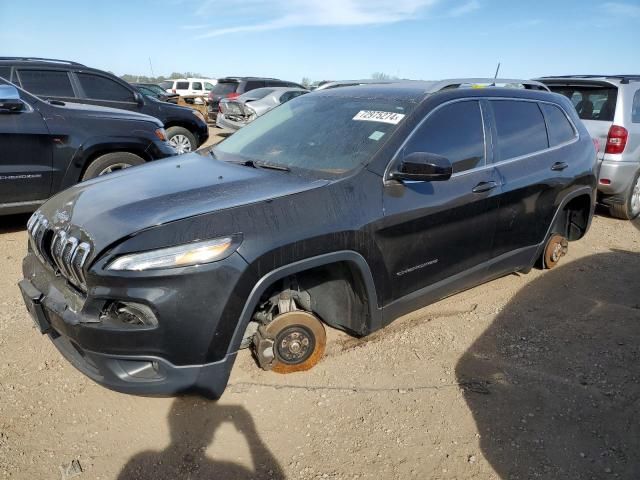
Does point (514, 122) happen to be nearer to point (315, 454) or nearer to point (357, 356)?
point (357, 356)

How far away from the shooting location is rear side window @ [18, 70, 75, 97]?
6910 mm

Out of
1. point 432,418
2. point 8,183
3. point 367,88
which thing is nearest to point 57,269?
point 432,418

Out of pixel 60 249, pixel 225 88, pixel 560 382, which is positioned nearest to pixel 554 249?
pixel 560 382

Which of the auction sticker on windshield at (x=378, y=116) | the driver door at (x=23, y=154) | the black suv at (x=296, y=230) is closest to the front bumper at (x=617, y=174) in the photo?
the black suv at (x=296, y=230)

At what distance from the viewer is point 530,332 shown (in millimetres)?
3389

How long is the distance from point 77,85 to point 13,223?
9.62 feet

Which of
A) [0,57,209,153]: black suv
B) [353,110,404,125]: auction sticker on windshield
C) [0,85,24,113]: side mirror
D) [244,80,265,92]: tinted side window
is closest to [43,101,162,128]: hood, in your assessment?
[0,85,24,113]: side mirror

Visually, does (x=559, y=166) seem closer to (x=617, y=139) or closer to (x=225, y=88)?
(x=617, y=139)

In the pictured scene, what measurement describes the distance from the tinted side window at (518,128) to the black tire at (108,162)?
12.8 feet

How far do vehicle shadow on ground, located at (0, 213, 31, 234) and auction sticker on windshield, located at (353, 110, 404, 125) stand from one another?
426cm

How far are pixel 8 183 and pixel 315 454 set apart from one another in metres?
4.17

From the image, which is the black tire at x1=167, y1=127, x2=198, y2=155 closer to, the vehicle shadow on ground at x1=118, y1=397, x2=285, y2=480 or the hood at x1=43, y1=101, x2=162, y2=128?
the hood at x1=43, y1=101, x2=162, y2=128

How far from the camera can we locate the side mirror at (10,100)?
4.45m

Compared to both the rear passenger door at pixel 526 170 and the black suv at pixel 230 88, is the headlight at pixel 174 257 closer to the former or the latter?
the rear passenger door at pixel 526 170
